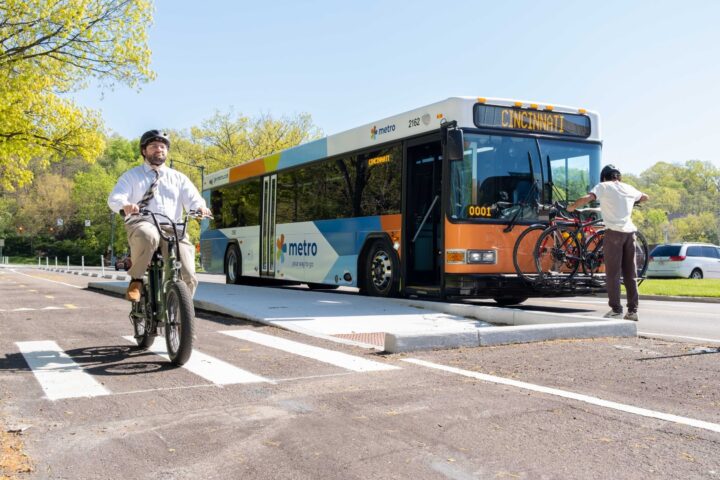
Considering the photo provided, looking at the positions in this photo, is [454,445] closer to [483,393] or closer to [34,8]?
[483,393]

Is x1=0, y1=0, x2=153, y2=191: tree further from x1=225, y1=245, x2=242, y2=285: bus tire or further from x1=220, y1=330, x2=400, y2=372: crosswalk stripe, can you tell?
x1=220, y1=330, x2=400, y2=372: crosswalk stripe

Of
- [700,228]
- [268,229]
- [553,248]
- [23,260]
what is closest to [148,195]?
[553,248]

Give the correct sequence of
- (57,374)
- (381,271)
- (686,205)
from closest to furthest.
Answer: (57,374) → (381,271) → (686,205)

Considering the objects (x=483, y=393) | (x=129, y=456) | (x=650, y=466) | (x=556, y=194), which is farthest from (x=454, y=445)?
(x=556, y=194)

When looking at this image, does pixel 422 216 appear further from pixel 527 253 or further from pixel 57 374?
pixel 57 374

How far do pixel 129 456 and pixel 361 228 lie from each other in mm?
9844

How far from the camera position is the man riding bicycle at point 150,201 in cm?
571

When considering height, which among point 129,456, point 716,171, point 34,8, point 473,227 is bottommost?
point 129,456

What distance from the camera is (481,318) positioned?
28.3ft

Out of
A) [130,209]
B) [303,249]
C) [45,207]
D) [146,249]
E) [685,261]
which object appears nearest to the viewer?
[130,209]

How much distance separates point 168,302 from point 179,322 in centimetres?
30

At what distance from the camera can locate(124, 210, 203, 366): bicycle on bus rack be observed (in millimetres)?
5332

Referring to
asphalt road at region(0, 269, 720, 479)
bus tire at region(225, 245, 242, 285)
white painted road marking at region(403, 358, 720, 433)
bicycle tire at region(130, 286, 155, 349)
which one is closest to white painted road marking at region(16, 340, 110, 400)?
asphalt road at region(0, 269, 720, 479)

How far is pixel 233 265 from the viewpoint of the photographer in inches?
757
